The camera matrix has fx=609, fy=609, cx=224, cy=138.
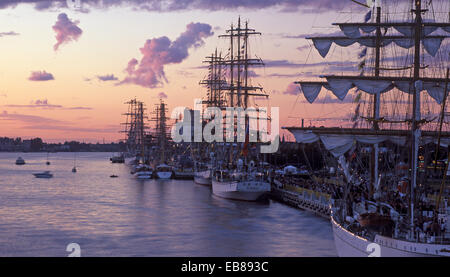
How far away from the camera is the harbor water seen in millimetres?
40625

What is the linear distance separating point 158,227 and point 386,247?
25923mm

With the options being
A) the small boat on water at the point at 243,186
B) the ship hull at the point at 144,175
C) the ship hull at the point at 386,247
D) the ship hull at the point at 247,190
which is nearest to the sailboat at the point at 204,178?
the ship hull at the point at 144,175

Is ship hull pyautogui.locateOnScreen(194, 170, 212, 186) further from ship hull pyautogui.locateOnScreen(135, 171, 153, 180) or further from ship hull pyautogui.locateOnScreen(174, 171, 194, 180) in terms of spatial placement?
ship hull pyautogui.locateOnScreen(135, 171, 153, 180)

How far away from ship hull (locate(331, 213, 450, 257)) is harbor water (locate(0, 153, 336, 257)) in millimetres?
5023

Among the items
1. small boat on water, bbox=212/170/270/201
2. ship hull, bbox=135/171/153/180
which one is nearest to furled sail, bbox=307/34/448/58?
small boat on water, bbox=212/170/270/201

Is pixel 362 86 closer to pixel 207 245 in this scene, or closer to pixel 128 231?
pixel 207 245

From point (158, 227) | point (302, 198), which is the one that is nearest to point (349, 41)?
point (158, 227)

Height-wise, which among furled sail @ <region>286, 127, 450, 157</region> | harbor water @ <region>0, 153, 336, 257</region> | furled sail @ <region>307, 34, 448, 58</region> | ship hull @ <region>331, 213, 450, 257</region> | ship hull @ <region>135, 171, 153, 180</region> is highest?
furled sail @ <region>307, 34, 448, 58</region>

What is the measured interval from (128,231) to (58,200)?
102ft

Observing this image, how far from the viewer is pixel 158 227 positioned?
168 feet

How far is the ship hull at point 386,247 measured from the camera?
26.9 m

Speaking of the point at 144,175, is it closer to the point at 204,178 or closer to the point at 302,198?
the point at 204,178

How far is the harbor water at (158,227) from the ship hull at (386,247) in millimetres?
5023

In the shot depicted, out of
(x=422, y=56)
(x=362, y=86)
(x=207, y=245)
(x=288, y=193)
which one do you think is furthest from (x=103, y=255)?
(x=288, y=193)
